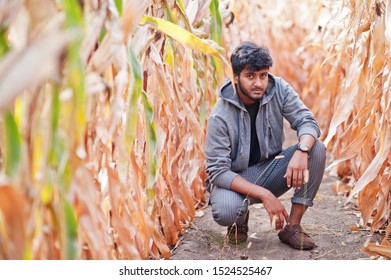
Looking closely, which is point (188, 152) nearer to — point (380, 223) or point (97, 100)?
point (380, 223)

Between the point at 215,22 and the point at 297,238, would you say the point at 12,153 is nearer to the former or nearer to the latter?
the point at 297,238

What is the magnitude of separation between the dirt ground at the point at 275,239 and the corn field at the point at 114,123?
70mm

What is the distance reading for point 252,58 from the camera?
7.36 feet

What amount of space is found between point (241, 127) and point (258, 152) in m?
0.15

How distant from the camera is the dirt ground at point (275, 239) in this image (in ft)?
7.33

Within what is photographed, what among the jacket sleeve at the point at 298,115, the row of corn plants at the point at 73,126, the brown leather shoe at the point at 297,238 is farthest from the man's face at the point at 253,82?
the brown leather shoe at the point at 297,238

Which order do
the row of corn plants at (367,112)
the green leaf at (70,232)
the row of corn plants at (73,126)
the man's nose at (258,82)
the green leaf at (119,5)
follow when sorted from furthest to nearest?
the man's nose at (258,82) < the row of corn plants at (367,112) < the green leaf at (119,5) < the green leaf at (70,232) < the row of corn plants at (73,126)

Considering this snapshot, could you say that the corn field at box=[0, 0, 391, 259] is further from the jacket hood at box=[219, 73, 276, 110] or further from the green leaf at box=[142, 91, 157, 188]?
the jacket hood at box=[219, 73, 276, 110]

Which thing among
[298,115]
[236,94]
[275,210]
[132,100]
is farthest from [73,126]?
[298,115]

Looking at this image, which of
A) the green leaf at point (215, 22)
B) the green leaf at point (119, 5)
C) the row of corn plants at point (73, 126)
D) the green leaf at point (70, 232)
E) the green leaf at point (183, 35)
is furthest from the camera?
the green leaf at point (215, 22)

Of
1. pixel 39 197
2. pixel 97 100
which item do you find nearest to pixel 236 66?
pixel 97 100

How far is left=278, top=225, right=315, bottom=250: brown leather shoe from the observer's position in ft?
7.45

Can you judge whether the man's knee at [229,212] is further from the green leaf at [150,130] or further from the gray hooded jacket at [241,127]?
the green leaf at [150,130]

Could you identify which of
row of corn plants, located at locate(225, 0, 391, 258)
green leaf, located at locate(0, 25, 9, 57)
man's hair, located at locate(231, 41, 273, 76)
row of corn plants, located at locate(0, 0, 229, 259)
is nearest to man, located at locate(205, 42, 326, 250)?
man's hair, located at locate(231, 41, 273, 76)
